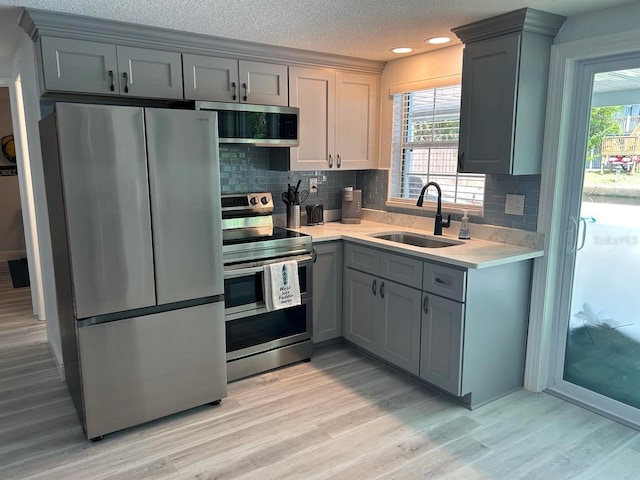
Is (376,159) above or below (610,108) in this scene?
below

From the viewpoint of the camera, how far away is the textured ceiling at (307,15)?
7.80 ft

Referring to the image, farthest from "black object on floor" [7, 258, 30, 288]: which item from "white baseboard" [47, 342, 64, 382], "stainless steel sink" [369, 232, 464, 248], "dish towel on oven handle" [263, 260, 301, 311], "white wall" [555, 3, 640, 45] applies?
"white wall" [555, 3, 640, 45]

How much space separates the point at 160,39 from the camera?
9.52ft

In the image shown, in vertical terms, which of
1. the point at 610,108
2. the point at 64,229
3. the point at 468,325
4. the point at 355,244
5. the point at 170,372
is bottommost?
the point at 170,372

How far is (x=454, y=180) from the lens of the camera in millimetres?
3488

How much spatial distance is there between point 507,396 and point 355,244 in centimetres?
141

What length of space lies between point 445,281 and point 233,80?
197 cm

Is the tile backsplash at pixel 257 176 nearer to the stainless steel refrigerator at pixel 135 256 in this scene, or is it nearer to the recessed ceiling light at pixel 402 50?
the stainless steel refrigerator at pixel 135 256

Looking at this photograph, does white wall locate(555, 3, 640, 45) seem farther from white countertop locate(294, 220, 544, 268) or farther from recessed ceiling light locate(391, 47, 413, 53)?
white countertop locate(294, 220, 544, 268)

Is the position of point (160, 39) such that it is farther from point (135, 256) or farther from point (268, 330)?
point (268, 330)

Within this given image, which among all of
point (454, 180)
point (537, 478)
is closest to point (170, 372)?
point (537, 478)

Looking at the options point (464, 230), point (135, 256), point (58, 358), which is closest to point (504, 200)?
point (464, 230)

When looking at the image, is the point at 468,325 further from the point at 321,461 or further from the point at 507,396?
the point at 321,461

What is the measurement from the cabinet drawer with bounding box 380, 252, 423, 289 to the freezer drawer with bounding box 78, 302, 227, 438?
1119mm
